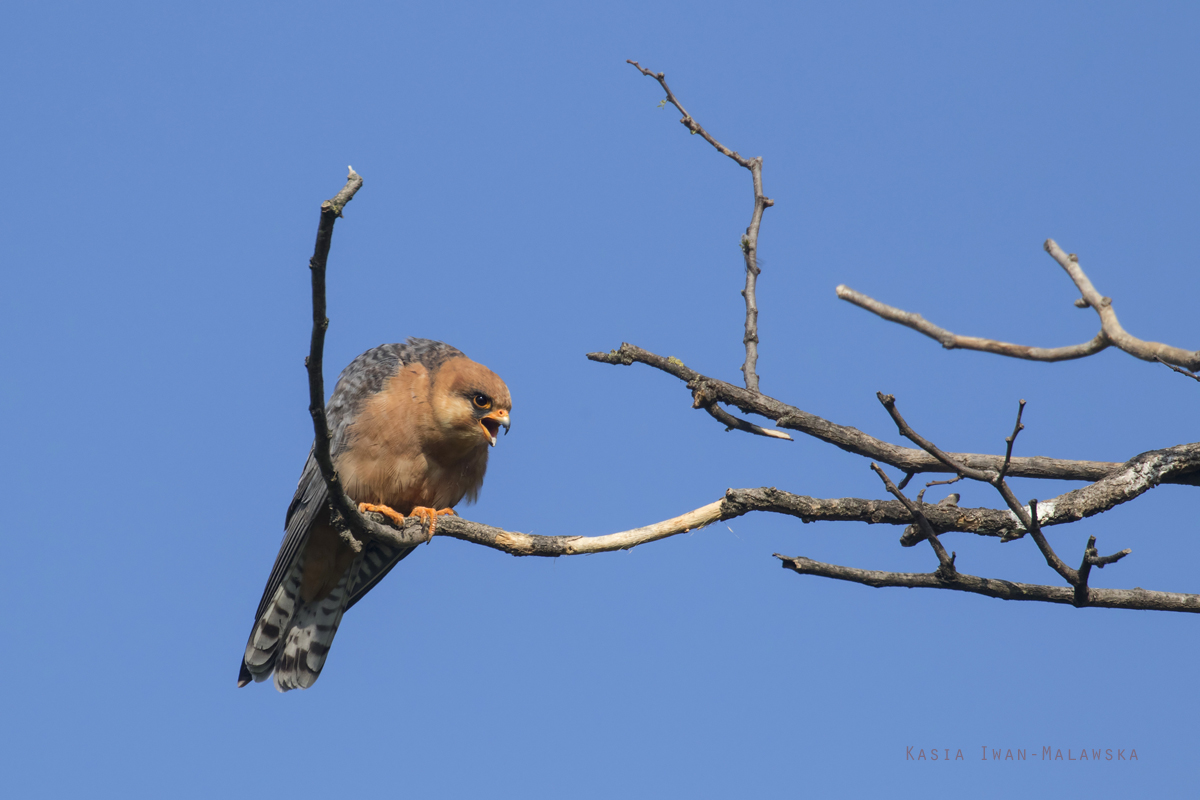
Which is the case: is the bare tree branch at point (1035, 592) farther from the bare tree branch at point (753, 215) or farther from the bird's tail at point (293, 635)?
the bird's tail at point (293, 635)

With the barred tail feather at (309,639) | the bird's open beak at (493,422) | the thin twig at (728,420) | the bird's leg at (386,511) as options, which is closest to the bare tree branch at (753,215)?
the thin twig at (728,420)

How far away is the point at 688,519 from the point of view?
3697mm

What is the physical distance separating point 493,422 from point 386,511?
0.81 meters

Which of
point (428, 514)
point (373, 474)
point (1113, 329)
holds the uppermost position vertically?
point (373, 474)

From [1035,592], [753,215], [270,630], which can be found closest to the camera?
[1035,592]

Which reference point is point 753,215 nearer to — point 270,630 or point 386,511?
point 386,511

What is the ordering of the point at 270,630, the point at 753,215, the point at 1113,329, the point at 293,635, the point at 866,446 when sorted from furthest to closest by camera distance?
1. the point at 293,635
2. the point at 270,630
3. the point at 753,215
4. the point at 866,446
5. the point at 1113,329

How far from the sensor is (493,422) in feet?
17.9

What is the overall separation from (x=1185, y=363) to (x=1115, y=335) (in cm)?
20

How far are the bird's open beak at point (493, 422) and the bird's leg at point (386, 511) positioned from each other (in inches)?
26.8

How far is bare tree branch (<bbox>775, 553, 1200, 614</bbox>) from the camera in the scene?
3309 millimetres

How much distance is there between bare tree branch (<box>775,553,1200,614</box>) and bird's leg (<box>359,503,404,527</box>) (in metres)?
2.86

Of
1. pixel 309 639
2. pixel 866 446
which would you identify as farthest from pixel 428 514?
pixel 866 446

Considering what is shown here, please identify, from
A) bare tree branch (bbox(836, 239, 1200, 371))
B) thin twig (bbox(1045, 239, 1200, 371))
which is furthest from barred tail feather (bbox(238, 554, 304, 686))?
thin twig (bbox(1045, 239, 1200, 371))
